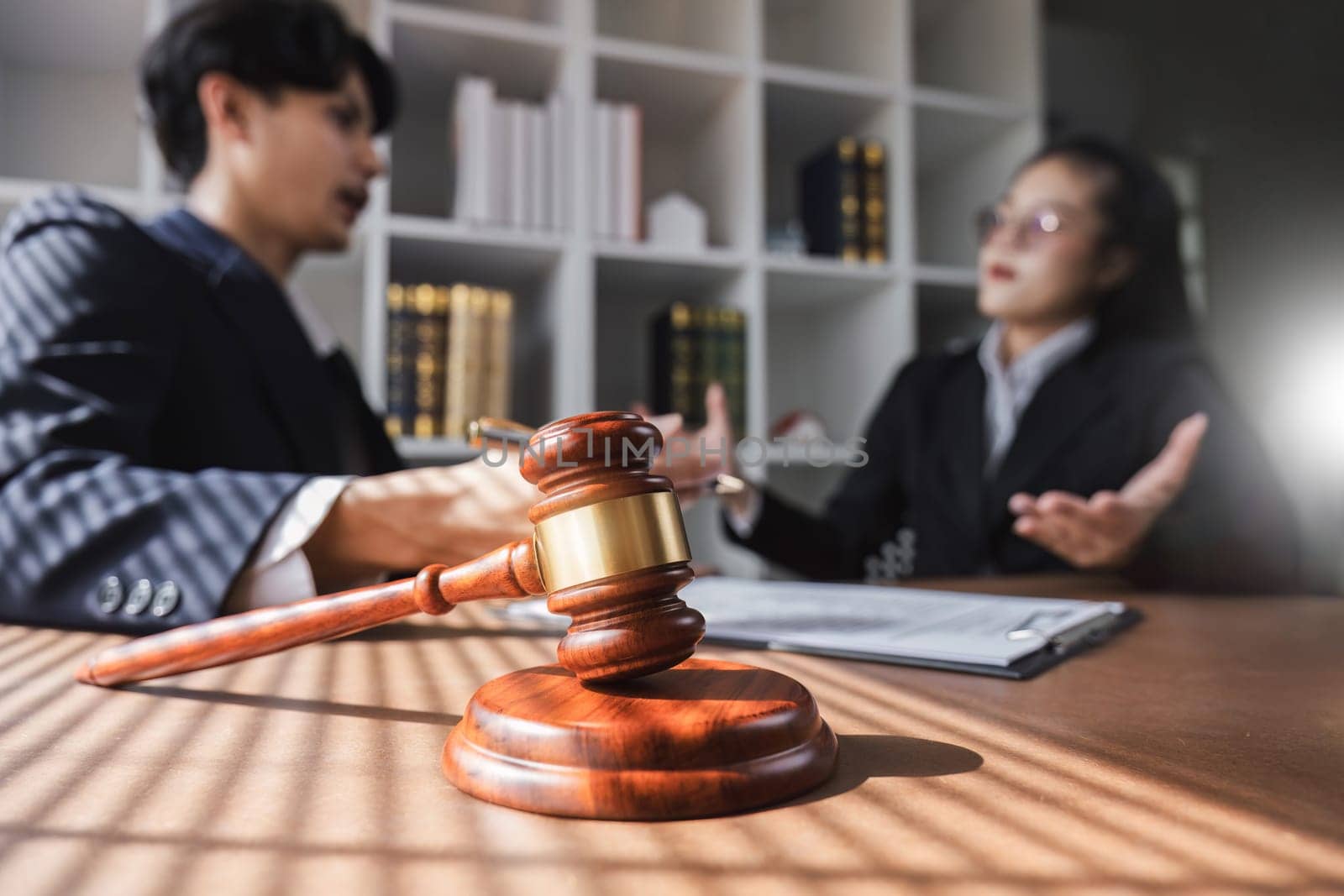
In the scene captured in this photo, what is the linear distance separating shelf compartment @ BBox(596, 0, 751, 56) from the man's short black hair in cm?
108

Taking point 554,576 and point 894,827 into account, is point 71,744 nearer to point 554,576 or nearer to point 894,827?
point 554,576

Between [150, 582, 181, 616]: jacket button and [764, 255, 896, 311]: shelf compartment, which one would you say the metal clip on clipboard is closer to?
[150, 582, 181, 616]: jacket button

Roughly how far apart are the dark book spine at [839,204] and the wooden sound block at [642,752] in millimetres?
1947

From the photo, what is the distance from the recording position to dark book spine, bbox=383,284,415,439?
1762mm

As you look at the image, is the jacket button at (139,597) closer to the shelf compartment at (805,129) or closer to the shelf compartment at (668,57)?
the shelf compartment at (668,57)

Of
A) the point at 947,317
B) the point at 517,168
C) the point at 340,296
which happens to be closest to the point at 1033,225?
the point at 947,317

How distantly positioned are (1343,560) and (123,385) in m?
2.60

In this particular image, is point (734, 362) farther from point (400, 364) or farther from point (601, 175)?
point (400, 364)

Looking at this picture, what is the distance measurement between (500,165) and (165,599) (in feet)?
4.56

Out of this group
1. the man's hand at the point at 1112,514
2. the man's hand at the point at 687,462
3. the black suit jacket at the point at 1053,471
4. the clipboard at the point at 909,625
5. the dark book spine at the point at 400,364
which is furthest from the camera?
the dark book spine at the point at 400,364

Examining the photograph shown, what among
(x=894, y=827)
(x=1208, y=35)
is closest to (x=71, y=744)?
(x=894, y=827)

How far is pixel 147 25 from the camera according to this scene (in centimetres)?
167

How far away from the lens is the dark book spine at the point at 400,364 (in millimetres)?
1762

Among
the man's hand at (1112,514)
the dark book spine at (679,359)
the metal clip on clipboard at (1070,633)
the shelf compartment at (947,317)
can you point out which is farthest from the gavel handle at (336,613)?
the shelf compartment at (947,317)
